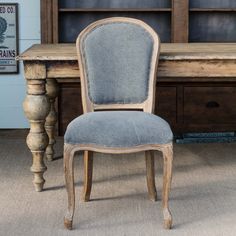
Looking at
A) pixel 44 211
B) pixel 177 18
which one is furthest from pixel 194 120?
pixel 44 211

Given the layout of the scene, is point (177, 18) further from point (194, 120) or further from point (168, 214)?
point (168, 214)

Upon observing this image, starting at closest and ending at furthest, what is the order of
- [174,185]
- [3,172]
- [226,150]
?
[174,185]
[3,172]
[226,150]

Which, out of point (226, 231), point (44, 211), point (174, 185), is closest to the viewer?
point (226, 231)

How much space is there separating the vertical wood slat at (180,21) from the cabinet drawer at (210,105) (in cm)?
41

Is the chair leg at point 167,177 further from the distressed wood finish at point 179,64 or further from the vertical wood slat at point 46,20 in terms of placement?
the vertical wood slat at point 46,20

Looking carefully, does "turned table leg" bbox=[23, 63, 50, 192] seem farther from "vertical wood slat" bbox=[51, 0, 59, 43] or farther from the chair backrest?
"vertical wood slat" bbox=[51, 0, 59, 43]

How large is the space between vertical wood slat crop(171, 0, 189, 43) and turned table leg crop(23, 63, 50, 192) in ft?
5.96

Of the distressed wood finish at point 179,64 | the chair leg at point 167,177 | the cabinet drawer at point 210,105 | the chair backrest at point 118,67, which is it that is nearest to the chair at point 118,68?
the chair backrest at point 118,67

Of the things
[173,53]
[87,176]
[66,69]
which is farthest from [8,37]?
[87,176]

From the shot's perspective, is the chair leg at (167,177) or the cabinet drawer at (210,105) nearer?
the chair leg at (167,177)

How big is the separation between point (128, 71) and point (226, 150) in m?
1.56

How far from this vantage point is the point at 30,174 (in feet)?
13.2

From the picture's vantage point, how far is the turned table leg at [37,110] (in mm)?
3545

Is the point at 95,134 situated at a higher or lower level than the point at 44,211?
higher
